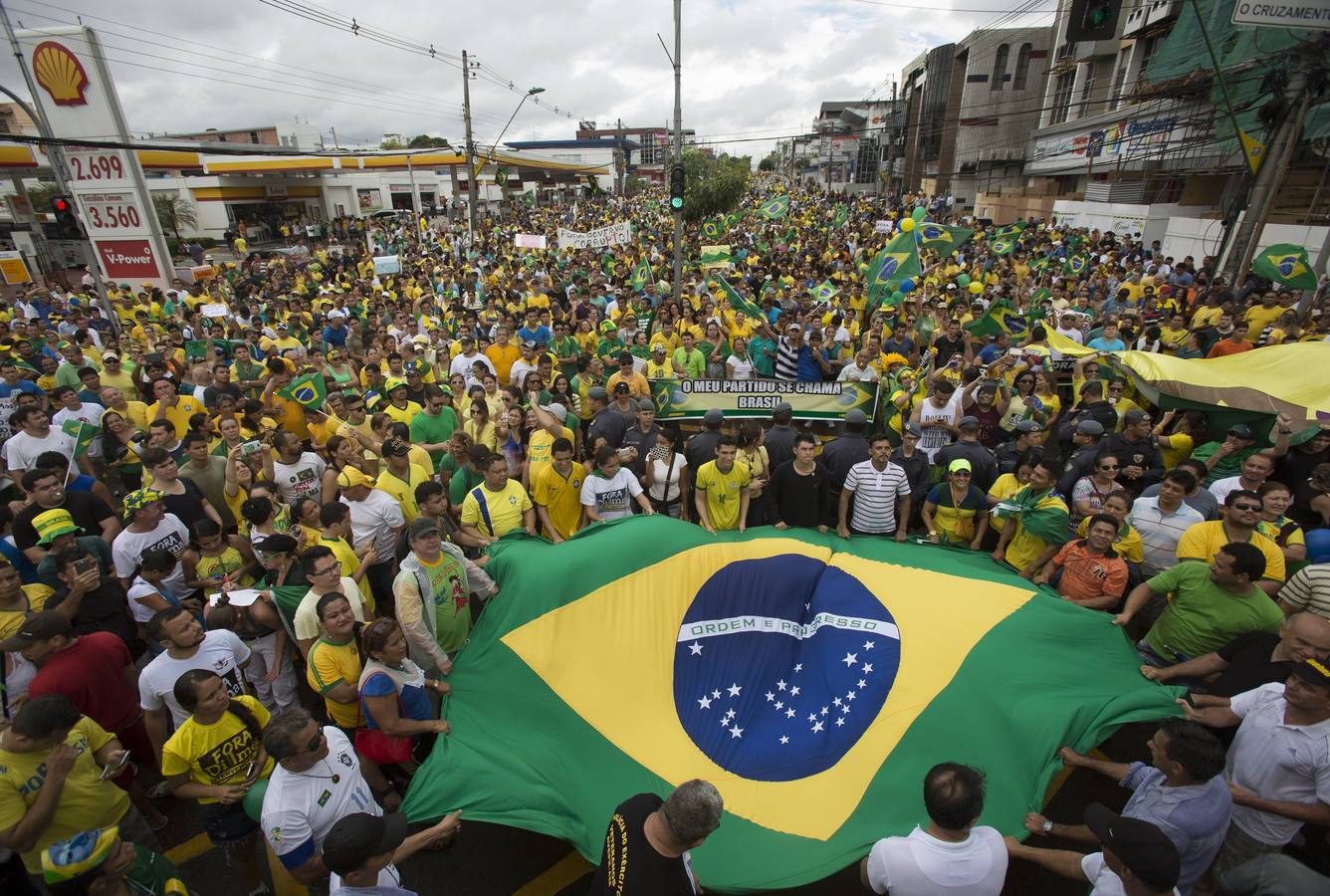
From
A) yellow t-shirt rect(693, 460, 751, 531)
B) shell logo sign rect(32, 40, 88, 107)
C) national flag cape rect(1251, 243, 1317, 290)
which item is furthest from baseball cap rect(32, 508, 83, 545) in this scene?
national flag cape rect(1251, 243, 1317, 290)

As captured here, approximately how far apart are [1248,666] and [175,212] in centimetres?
5079

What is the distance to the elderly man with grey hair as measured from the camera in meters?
2.39

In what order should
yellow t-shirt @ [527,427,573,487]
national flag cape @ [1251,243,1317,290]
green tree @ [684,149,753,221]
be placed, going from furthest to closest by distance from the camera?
1. green tree @ [684,149,753,221]
2. national flag cape @ [1251,243,1317,290]
3. yellow t-shirt @ [527,427,573,487]

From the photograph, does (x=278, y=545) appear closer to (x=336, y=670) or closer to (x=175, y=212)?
(x=336, y=670)

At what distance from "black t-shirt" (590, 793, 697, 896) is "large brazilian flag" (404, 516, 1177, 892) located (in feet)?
2.12

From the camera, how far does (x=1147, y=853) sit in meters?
2.25

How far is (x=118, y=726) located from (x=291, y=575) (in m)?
1.29

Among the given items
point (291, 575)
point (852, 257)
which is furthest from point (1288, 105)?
point (291, 575)

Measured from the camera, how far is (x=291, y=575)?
4324 millimetres

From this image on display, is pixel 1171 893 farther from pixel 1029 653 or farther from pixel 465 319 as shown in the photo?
pixel 465 319

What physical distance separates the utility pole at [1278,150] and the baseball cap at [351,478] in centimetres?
1625

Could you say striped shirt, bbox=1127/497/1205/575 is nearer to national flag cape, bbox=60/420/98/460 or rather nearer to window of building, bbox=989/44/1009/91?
national flag cape, bbox=60/420/98/460

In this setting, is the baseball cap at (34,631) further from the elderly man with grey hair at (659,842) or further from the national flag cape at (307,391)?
the national flag cape at (307,391)

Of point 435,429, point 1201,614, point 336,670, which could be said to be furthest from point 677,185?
point 336,670
